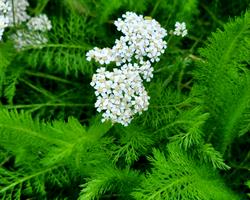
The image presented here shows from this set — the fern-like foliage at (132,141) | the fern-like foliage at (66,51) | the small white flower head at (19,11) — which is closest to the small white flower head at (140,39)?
the fern-like foliage at (132,141)

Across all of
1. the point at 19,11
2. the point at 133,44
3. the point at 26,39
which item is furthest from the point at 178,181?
the point at 19,11

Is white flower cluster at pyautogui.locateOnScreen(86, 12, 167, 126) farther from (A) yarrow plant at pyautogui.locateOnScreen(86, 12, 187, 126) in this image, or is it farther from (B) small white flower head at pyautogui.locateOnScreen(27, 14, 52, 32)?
(B) small white flower head at pyautogui.locateOnScreen(27, 14, 52, 32)

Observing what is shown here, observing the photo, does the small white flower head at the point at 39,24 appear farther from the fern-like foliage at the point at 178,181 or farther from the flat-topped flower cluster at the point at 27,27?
the fern-like foliage at the point at 178,181

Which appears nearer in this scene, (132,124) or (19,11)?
(132,124)

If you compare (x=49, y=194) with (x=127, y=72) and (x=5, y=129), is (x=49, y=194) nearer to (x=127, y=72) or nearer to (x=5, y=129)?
A: (x=5, y=129)

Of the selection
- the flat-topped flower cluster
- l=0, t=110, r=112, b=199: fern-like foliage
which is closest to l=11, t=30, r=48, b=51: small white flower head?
the flat-topped flower cluster

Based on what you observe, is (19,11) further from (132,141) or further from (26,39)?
(132,141)

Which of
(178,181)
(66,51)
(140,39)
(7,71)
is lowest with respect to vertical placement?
(178,181)
